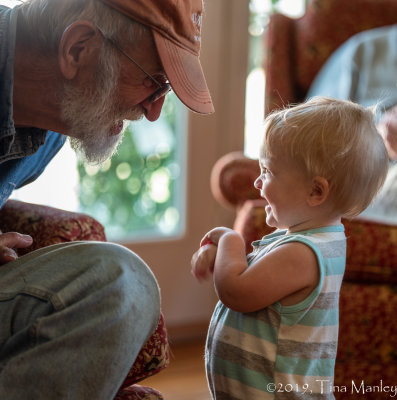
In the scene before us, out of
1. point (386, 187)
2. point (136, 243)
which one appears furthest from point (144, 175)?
point (386, 187)

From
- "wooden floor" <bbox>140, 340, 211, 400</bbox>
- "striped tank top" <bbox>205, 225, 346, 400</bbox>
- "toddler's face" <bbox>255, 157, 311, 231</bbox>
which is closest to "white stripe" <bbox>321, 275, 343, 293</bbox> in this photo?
"striped tank top" <bbox>205, 225, 346, 400</bbox>

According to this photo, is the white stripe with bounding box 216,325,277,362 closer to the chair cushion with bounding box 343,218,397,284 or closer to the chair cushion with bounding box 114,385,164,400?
the chair cushion with bounding box 114,385,164,400

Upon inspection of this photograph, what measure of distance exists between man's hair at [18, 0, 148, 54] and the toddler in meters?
0.35

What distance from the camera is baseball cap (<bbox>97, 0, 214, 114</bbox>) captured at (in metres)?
1.20

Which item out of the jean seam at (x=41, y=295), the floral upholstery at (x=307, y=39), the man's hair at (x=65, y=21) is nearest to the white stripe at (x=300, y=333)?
the jean seam at (x=41, y=295)

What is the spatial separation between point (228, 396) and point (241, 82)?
1681 millimetres

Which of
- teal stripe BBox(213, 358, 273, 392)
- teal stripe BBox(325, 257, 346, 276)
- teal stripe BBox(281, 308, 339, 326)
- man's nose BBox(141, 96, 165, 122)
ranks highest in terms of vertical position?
man's nose BBox(141, 96, 165, 122)

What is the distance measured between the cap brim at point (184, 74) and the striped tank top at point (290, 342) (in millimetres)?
336

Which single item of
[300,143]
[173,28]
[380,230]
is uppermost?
[173,28]

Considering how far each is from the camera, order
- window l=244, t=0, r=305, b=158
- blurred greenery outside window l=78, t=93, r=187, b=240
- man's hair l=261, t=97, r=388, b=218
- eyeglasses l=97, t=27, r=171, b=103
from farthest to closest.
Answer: window l=244, t=0, r=305, b=158 < blurred greenery outside window l=78, t=93, r=187, b=240 < eyeglasses l=97, t=27, r=171, b=103 < man's hair l=261, t=97, r=388, b=218

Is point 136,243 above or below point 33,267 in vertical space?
below

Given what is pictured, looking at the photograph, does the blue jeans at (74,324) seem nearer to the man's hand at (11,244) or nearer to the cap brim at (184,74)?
the man's hand at (11,244)

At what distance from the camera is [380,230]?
166cm

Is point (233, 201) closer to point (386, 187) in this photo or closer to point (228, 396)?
point (386, 187)
